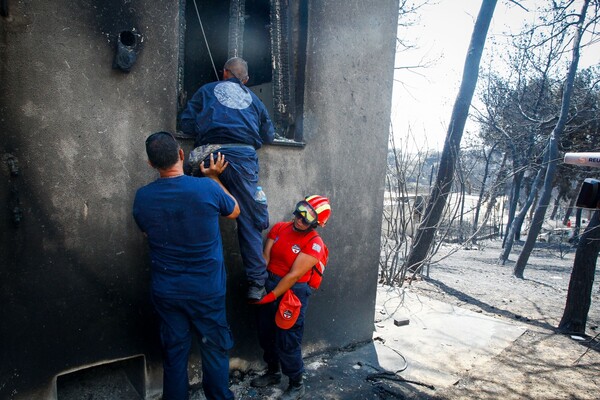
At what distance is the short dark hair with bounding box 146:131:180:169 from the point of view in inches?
103

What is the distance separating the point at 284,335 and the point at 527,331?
4.32 metres

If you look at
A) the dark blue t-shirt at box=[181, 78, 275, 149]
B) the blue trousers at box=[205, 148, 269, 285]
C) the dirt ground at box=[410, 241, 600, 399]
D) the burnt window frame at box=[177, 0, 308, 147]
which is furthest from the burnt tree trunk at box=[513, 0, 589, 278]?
the dark blue t-shirt at box=[181, 78, 275, 149]

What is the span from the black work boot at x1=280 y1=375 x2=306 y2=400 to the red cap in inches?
21.7

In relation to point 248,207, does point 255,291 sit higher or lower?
lower

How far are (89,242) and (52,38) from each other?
1.39 m

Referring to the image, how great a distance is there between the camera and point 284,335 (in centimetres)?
334

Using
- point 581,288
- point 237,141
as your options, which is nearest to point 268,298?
point 237,141

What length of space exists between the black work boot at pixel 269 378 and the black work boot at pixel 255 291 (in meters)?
0.84

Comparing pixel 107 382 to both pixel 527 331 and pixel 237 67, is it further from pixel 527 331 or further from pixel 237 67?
pixel 527 331

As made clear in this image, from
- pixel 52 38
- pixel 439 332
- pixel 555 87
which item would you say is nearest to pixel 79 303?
pixel 52 38

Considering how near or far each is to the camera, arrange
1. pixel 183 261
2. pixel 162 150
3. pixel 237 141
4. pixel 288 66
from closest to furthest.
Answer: pixel 162 150
pixel 183 261
pixel 237 141
pixel 288 66

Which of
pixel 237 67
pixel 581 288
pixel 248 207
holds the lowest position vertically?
pixel 581 288

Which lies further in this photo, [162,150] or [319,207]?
[319,207]

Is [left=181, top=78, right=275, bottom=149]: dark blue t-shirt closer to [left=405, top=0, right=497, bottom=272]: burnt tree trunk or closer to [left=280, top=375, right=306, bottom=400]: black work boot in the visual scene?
[left=280, top=375, right=306, bottom=400]: black work boot
